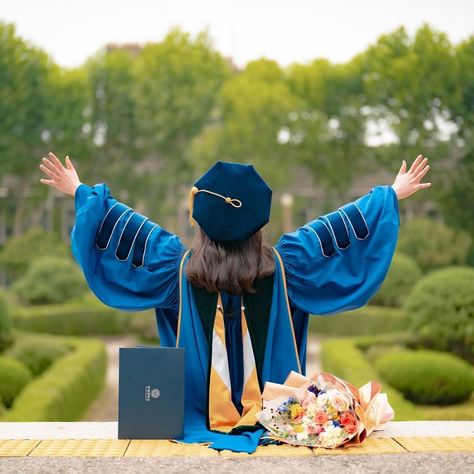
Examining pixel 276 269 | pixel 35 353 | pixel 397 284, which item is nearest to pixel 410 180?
pixel 276 269

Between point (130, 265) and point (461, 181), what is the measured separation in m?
22.0

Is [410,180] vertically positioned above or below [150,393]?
above

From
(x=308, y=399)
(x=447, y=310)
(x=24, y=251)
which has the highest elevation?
(x=308, y=399)

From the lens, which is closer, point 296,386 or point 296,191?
point 296,386

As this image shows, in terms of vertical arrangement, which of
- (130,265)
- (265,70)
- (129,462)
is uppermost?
(265,70)

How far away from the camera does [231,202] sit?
3.96m

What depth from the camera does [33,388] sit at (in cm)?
838

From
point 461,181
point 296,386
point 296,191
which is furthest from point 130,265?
point 296,191

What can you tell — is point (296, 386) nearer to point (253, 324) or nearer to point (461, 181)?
point (253, 324)

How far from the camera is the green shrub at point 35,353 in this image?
1085 centimetres

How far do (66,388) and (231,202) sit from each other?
5.35m

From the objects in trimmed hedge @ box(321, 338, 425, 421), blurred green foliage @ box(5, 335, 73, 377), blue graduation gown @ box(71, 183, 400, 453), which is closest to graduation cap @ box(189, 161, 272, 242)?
blue graduation gown @ box(71, 183, 400, 453)

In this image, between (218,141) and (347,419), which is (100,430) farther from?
(218,141)

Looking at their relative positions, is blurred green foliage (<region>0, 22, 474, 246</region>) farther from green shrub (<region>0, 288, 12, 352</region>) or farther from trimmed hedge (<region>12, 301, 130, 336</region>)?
green shrub (<region>0, 288, 12, 352</region>)
